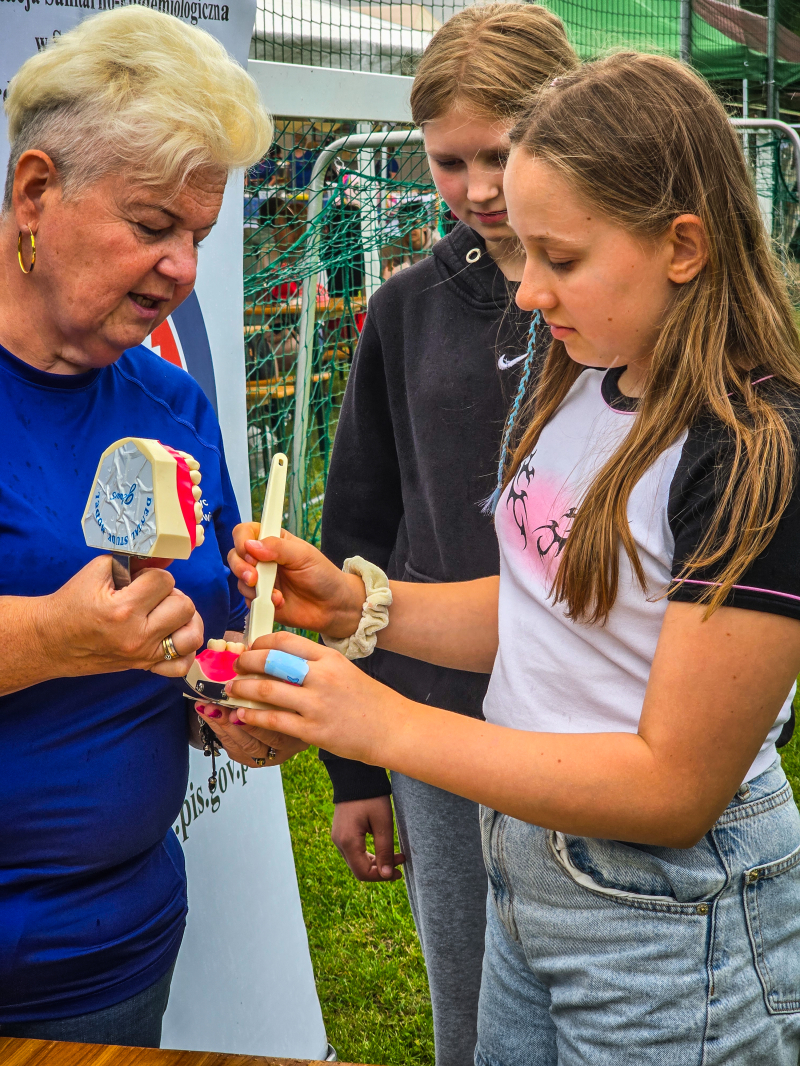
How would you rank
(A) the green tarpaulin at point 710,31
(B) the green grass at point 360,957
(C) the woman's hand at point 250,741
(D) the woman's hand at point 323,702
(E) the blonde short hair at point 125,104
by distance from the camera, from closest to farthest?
(D) the woman's hand at point 323,702 → (E) the blonde short hair at point 125,104 → (C) the woman's hand at point 250,741 → (B) the green grass at point 360,957 → (A) the green tarpaulin at point 710,31

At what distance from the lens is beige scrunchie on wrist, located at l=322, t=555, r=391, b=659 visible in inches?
56.3

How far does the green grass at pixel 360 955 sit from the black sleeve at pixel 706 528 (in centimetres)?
216

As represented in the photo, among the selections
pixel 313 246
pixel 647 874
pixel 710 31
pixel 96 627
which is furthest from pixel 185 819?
pixel 710 31

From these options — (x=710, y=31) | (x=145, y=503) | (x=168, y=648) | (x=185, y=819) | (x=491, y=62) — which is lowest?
(x=185, y=819)

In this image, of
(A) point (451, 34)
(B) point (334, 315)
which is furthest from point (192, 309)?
(B) point (334, 315)

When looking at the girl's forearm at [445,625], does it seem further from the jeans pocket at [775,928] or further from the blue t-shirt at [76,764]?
the jeans pocket at [775,928]

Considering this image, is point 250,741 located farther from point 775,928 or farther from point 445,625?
point 775,928

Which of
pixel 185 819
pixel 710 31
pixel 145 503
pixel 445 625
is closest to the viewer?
pixel 145 503

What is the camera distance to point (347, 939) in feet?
10.3

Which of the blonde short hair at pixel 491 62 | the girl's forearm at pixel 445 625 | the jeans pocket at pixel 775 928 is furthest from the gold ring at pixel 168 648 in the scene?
the blonde short hair at pixel 491 62

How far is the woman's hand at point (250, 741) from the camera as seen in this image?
1.37 m

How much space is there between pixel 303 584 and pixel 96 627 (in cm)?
39

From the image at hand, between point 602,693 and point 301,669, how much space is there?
14.5 inches

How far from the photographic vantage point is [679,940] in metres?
1.07
